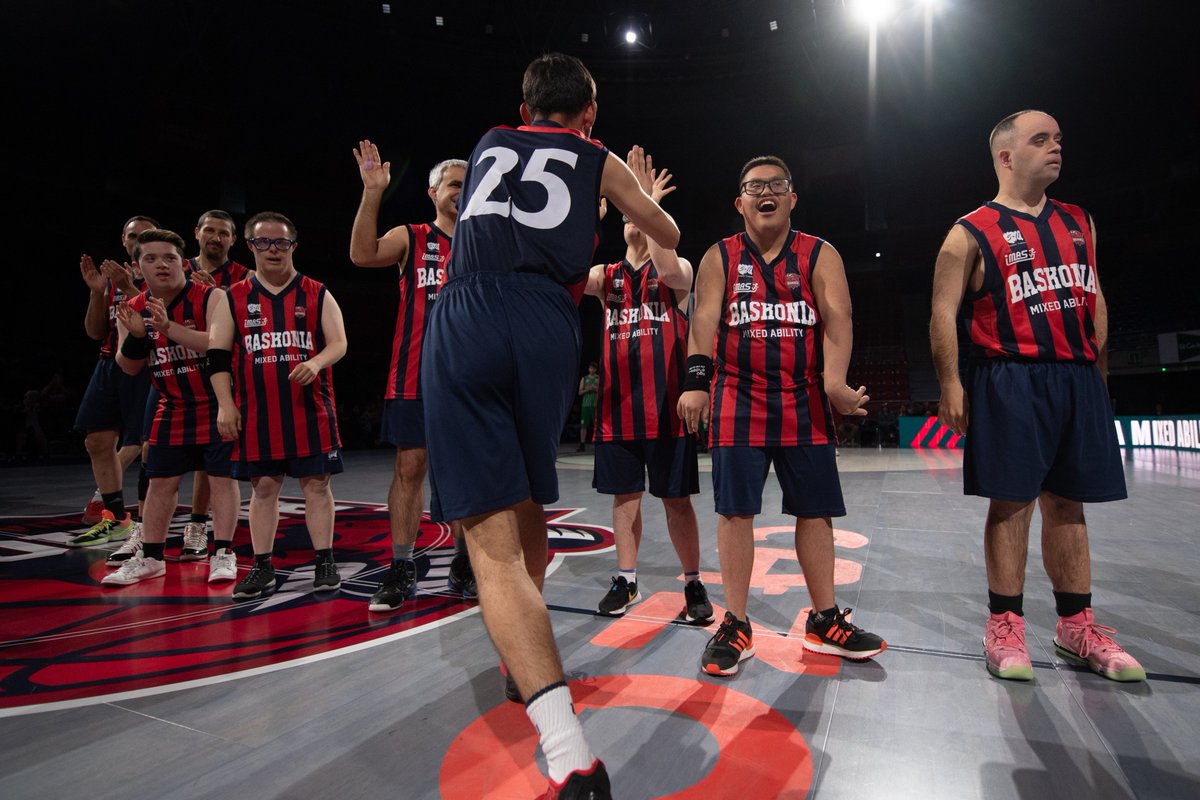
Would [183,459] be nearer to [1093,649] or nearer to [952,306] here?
[952,306]

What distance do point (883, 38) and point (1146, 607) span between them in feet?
47.5

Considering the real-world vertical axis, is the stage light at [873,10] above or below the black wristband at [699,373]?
above

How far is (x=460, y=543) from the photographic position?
2.91 meters

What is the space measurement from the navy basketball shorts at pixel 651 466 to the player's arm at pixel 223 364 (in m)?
1.70

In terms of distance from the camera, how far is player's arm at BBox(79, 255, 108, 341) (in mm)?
3873

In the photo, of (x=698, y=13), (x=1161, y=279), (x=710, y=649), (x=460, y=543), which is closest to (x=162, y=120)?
(x=698, y=13)

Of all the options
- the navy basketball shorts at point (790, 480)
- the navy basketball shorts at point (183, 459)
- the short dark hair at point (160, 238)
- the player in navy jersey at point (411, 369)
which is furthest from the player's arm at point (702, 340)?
the short dark hair at point (160, 238)

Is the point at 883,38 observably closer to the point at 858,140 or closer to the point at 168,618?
the point at 858,140

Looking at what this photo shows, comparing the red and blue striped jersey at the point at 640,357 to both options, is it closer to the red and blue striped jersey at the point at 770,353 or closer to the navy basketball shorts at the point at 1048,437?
the red and blue striped jersey at the point at 770,353

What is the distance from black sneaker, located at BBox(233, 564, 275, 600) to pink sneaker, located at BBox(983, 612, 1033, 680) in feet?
9.62

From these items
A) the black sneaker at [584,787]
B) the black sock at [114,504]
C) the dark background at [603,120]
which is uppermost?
the dark background at [603,120]

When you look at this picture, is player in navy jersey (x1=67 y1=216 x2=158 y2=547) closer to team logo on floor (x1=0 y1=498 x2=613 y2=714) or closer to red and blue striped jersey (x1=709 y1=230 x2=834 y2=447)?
team logo on floor (x1=0 y1=498 x2=613 y2=714)

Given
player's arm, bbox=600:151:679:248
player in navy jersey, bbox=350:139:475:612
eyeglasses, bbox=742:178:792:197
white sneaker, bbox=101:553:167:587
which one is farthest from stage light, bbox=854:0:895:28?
white sneaker, bbox=101:553:167:587

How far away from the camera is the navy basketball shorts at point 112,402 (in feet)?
13.4
